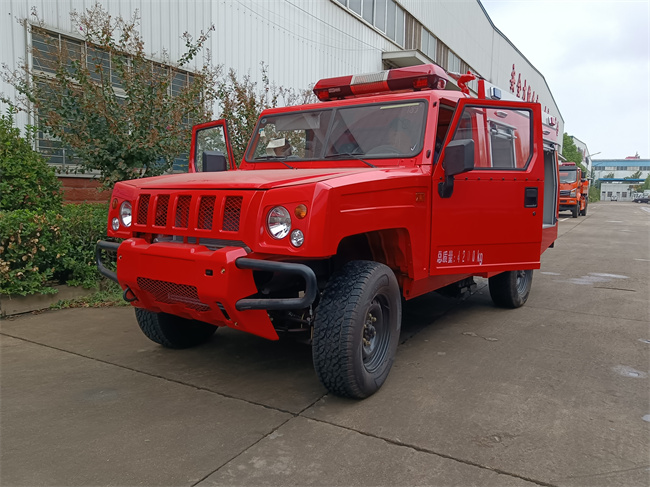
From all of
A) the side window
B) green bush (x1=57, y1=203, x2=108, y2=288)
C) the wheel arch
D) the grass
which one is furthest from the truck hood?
the grass

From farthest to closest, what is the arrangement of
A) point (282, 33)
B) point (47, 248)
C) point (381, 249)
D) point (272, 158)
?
point (282, 33) → point (47, 248) → point (272, 158) → point (381, 249)

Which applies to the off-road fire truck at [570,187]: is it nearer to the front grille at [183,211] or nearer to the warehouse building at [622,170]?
the front grille at [183,211]

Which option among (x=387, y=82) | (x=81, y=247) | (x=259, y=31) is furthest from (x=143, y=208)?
(x=259, y=31)

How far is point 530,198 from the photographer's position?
4824mm

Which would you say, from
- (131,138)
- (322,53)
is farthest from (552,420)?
(322,53)

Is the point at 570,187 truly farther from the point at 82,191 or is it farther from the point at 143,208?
the point at 143,208

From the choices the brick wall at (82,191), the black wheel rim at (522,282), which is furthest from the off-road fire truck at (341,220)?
the brick wall at (82,191)

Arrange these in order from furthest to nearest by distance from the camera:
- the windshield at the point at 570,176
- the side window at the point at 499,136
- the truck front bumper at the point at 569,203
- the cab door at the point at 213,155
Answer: the truck front bumper at the point at 569,203, the windshield at the point at 570,176, the cab door at the point at 213,155, the side window at the point at 499,136

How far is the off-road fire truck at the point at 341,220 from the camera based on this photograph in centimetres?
303

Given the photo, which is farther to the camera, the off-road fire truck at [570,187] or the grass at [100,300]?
the off-road fire truck at [570,187]

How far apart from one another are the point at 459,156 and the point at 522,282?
2963mm

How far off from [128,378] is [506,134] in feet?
13.1

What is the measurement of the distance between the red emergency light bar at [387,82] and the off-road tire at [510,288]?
223 cm

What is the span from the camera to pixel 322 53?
44.4ft
